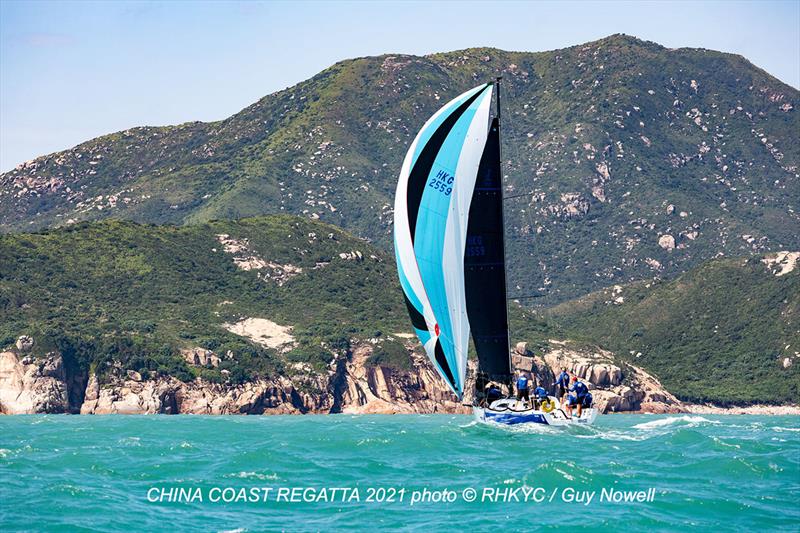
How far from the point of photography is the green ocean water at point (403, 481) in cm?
3077

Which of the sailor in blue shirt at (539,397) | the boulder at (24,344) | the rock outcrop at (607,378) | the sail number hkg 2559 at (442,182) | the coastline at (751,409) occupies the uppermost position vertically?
the sail number hkg 2559 at (442,182)

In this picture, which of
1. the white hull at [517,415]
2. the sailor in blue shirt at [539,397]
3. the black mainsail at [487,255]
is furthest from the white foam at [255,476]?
the sailor in blue shirt at [539,397]

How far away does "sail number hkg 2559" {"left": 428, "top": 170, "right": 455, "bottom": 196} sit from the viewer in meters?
51.8

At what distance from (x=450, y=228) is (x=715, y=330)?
127 m

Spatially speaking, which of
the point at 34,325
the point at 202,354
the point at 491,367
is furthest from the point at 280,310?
the point at 491,367

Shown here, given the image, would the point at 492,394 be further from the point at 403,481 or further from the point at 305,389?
the point at 305,389

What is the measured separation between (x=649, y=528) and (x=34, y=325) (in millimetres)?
102013

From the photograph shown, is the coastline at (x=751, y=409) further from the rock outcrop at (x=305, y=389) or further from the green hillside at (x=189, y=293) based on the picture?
the green hillside at (x=189, y=293)

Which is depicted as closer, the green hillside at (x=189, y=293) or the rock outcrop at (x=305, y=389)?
the rock outcrop at (x=305, y=389)

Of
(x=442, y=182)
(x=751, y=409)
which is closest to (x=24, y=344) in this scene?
(x=442, y=182)

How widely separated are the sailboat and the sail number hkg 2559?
41mm

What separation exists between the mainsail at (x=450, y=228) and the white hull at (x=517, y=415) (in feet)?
8.72

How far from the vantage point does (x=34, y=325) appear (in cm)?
12319

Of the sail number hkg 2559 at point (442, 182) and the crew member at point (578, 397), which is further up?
the sail number hkg 2559 at point (442, 182)
